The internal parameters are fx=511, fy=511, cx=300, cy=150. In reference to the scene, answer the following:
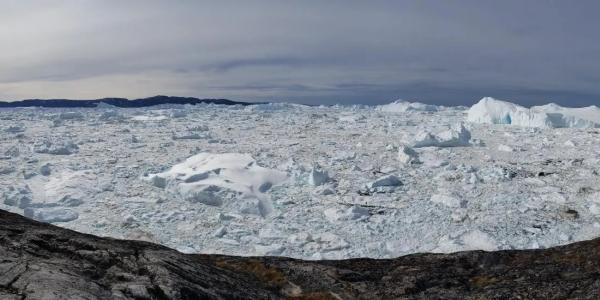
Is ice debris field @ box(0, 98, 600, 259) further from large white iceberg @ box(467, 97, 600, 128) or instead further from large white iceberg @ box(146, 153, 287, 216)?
large white iceberg @ box(467, 97, 600, 128)

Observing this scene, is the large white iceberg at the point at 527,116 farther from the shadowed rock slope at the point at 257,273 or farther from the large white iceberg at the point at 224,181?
the shadowed rock slope at the point at 257,273

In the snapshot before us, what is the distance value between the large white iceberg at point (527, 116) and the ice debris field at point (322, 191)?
11.3 ft

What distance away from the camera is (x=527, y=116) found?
24.8m

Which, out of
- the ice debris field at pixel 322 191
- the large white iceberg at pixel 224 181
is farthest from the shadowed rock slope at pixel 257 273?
the large white iceberg at pixel 224 181

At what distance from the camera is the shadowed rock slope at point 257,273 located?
221 centimetres

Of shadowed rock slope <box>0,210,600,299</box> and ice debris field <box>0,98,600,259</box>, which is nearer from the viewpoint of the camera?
shadowed rock slope <box>0,210,600,299</box>

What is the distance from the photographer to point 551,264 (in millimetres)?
3586

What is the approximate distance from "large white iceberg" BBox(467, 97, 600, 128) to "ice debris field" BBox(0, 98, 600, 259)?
3.44 meters

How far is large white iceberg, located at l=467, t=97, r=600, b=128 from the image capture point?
80.8ft

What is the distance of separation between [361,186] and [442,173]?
2372 mm

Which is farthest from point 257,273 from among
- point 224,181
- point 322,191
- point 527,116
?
point 527,116

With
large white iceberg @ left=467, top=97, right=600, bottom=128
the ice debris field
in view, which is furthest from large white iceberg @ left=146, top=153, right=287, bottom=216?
large white iceberg @ left=467, top=97, right=600, bottom=128

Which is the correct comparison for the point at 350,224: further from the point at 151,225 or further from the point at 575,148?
the point at 575,148

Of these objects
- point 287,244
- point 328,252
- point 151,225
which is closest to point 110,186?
point 151,225
